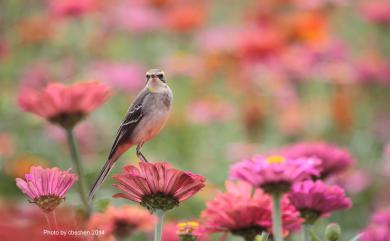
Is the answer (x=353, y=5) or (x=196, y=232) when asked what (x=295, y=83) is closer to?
(x=353, y=5)

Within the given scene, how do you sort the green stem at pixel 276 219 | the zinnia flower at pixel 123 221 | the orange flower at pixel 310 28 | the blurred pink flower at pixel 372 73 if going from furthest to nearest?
the orange flower at pixel 310 28 < the blurred pink flower at pixel 372 73 < the zinnia flower at pixel 123 221 < the green stem at pixel 276 219

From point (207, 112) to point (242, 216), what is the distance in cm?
285

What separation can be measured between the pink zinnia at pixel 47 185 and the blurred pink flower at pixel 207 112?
2848mm

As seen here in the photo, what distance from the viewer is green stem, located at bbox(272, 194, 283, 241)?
3.41ft

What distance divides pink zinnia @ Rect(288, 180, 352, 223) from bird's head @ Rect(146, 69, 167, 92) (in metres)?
0.41

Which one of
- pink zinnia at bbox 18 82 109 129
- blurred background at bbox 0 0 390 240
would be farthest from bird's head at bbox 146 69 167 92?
blurred background at bbox 0 0 390 240

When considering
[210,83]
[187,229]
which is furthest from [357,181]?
[187,229]

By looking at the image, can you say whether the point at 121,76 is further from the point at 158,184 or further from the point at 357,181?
the point at 158,184

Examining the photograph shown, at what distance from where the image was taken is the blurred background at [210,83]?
3.73 m

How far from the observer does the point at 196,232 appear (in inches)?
46.0

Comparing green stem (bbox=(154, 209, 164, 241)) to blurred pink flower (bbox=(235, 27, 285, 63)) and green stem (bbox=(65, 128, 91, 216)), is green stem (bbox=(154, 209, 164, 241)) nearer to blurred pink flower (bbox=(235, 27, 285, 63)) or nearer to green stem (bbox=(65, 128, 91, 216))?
green stem (bbox=(65, 128, 91, 216))

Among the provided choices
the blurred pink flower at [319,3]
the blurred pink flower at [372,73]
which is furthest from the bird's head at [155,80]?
the blurred pink flower at [319,3]

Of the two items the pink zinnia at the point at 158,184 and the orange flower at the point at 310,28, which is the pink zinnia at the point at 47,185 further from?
the orange flower at the point at 310,28

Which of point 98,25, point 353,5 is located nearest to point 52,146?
point 98,25
